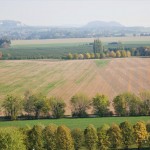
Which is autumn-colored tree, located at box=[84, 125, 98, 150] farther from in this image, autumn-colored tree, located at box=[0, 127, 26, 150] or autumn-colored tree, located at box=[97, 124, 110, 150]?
autumn-colored tree, located at box=[0, 127, 26, 150]

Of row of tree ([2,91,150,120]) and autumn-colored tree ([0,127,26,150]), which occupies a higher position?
autumn-colored tree ([0,127,26,150])

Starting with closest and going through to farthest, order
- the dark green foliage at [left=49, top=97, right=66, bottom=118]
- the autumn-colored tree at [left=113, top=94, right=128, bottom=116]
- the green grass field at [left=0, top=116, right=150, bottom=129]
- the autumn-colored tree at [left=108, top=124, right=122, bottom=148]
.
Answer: the autumn-colored tree at [left=108, top=124, right=122, bottom=148] < the green grass field at [left=0, top=116, right=150, bottom=129] < the autumn-colored tree at [left=113, top=94, right=128, bottom=116] < the dark green foliage at [left=49, top=97, right=66, bottom=118]

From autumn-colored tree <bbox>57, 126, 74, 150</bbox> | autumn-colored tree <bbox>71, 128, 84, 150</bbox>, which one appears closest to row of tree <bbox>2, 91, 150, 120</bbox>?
autumn-colored tree <bbox>71, 128, 84, 150</bbox>

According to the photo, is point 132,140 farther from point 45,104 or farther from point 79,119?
point 45,104

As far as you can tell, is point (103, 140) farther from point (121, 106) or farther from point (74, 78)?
point (74, 78)

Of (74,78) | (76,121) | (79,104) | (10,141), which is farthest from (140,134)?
(74,78)

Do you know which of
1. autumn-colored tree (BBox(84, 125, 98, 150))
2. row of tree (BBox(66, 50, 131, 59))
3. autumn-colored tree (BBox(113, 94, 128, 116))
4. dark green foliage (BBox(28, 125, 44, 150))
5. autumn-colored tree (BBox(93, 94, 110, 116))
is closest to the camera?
dark green foliage (BBox(28, 125, 44, 150))

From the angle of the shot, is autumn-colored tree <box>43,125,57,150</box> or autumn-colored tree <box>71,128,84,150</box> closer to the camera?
autumn-colored tree <box>43,125,57,150</box>

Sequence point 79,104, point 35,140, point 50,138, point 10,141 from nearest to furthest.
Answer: point 10,141
point 50,138
point 35,140
point 79,104
